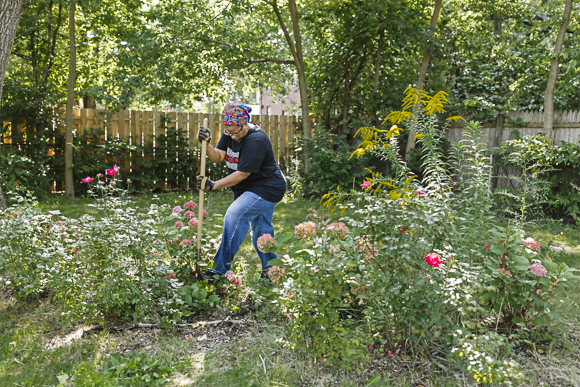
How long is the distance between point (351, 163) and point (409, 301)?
6.52 meters

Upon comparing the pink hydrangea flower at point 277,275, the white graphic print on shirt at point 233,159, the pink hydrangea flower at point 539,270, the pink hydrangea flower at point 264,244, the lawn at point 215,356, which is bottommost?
the lawn at point 215,356

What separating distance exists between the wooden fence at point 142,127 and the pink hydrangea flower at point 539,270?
867 cm

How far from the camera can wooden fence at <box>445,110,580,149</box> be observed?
6922 millimetres

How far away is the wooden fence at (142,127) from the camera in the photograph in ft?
29.8

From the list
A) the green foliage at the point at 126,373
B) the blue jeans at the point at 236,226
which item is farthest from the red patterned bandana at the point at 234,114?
the green foliage at the point at 126,373

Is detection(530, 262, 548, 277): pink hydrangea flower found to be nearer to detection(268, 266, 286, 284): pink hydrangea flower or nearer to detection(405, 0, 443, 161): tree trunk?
detection(268, 266, 286, 284): pink hydrangea flower

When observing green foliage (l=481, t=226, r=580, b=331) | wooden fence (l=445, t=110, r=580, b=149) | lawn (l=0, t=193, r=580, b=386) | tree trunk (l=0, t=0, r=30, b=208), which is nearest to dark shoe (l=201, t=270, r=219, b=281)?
lawn (l=0, t=193, r=580, b=386)

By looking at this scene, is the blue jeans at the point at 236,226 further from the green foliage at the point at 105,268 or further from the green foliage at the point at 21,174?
the green foliage at the point at 21,174

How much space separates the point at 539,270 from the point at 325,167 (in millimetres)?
6416

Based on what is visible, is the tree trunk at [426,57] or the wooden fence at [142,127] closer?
the tree trunk at [426,57]

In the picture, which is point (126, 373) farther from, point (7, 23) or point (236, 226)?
point (7, 23)

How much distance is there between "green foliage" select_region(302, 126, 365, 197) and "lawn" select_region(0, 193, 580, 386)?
5.46 meters

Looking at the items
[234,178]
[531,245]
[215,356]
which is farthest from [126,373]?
[531,245]

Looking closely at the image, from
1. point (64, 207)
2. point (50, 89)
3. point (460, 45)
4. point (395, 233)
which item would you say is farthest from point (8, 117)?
point (460, 45)
